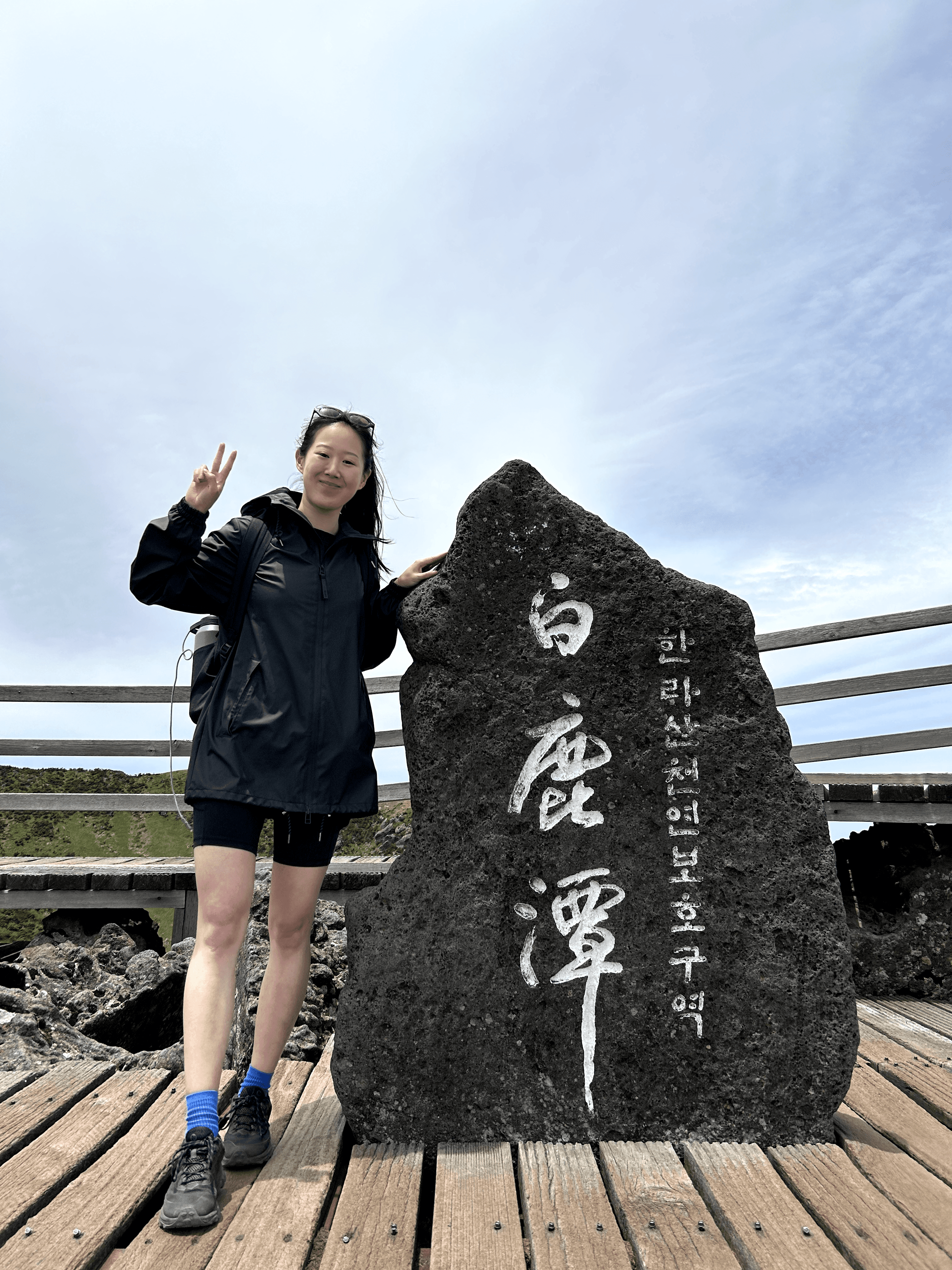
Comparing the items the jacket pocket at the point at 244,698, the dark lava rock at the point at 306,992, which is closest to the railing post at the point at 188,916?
the dark lava rock at the point at 306,992

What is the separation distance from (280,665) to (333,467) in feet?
2.03

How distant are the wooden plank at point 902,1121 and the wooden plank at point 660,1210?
69 cm

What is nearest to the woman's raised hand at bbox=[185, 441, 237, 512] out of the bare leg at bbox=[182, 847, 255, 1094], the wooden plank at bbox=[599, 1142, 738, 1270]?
the bare leg at bbox=[182, 847, 255, 1094]

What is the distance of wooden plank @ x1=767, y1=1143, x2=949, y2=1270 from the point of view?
1.78 meters

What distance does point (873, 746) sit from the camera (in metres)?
5.61

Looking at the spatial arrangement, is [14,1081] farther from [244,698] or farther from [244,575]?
[244,575]

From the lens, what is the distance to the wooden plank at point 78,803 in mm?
5777

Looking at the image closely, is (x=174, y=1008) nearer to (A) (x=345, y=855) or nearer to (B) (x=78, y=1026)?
(B) (x=78, y=1026)

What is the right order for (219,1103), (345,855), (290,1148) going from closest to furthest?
(290,1148)
(219,1103)
(345,855)

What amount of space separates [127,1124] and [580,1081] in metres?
1.37

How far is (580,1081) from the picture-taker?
2326 millimetres

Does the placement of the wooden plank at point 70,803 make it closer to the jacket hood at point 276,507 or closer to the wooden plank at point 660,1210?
the jacket hood at point 276,507

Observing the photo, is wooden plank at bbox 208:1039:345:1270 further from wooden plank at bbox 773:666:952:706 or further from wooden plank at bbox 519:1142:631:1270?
wooden plank at bbox 773:666:952:706

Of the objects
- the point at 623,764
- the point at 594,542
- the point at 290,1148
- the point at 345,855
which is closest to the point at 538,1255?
the point at 290,1148
